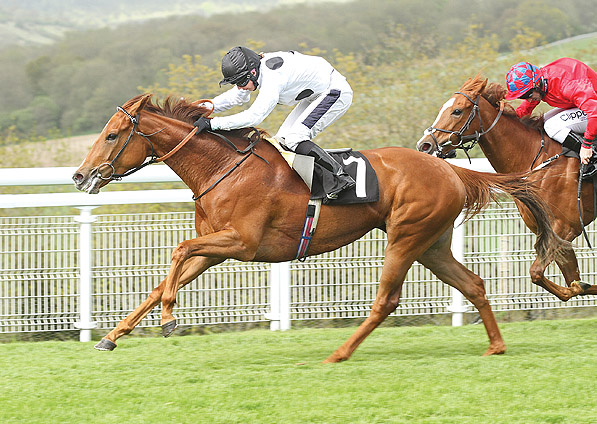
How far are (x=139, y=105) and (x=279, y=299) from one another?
1882mm

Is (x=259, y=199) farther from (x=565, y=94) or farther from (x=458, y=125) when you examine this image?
(x=565, y=94)

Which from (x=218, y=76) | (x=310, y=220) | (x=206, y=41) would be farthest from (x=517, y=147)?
(x=206, y=41)

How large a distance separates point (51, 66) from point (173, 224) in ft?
50.8

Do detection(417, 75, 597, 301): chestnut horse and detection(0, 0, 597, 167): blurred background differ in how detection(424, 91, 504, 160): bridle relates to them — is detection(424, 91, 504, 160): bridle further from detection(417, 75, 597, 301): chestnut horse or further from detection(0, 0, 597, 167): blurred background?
detection(0, 0, 597, 167): blurred background

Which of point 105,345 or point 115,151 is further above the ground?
point 115,151

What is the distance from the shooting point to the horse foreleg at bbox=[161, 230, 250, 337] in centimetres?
389

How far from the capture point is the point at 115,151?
409 centimetres

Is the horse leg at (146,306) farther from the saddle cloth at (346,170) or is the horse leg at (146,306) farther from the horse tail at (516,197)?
the horse tail at (516,197)

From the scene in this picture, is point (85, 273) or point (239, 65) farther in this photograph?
point (85, 273)

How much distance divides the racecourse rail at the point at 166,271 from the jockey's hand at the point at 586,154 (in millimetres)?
941

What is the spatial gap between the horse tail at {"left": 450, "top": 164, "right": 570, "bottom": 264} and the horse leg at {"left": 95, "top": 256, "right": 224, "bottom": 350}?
1543mm

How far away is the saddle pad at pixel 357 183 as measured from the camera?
4.26 meters

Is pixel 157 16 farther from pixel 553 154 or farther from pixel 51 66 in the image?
pixel 553 154

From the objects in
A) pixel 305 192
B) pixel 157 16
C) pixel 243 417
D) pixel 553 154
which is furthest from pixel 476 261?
pixel 157 16
